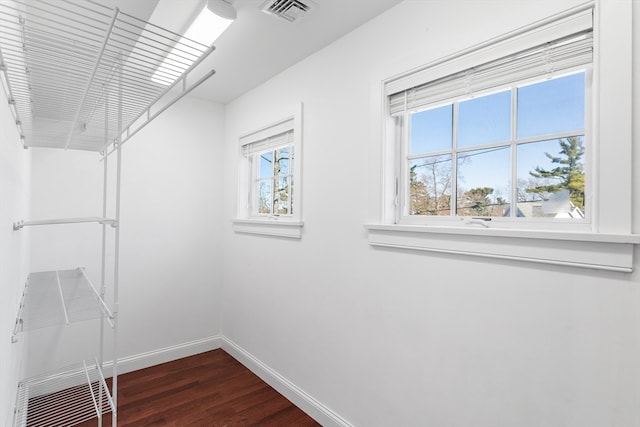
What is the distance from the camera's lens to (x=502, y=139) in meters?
1.43

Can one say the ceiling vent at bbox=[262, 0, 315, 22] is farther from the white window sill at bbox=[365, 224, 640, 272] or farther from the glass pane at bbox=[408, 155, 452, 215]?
the white window sill at bbox=[365, 224, 640, 272]

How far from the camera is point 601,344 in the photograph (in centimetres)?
109

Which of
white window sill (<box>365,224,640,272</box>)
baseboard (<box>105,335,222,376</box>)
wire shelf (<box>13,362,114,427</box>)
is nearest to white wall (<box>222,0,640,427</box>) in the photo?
white window sill (<box>365,224,640,272</box>)

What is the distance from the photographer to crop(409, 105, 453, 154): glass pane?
5.36 feet

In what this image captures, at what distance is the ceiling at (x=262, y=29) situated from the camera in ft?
5.56

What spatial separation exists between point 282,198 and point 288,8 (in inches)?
54.6

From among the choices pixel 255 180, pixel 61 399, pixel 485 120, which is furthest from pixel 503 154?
pixel 61 399

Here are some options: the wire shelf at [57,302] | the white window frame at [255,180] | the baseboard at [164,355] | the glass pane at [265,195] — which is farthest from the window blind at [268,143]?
the baseboard at [164,355]

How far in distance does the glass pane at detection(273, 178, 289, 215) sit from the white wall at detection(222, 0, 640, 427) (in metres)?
0.30

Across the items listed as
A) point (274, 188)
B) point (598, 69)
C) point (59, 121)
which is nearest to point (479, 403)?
point (598, 69)

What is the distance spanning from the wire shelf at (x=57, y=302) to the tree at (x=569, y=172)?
1.79m

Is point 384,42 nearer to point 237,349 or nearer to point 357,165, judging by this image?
point 357,165

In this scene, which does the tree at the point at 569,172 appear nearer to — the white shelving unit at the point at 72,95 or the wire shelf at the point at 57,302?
the white shelving unit at the point at 72,95

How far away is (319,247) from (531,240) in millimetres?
1226
